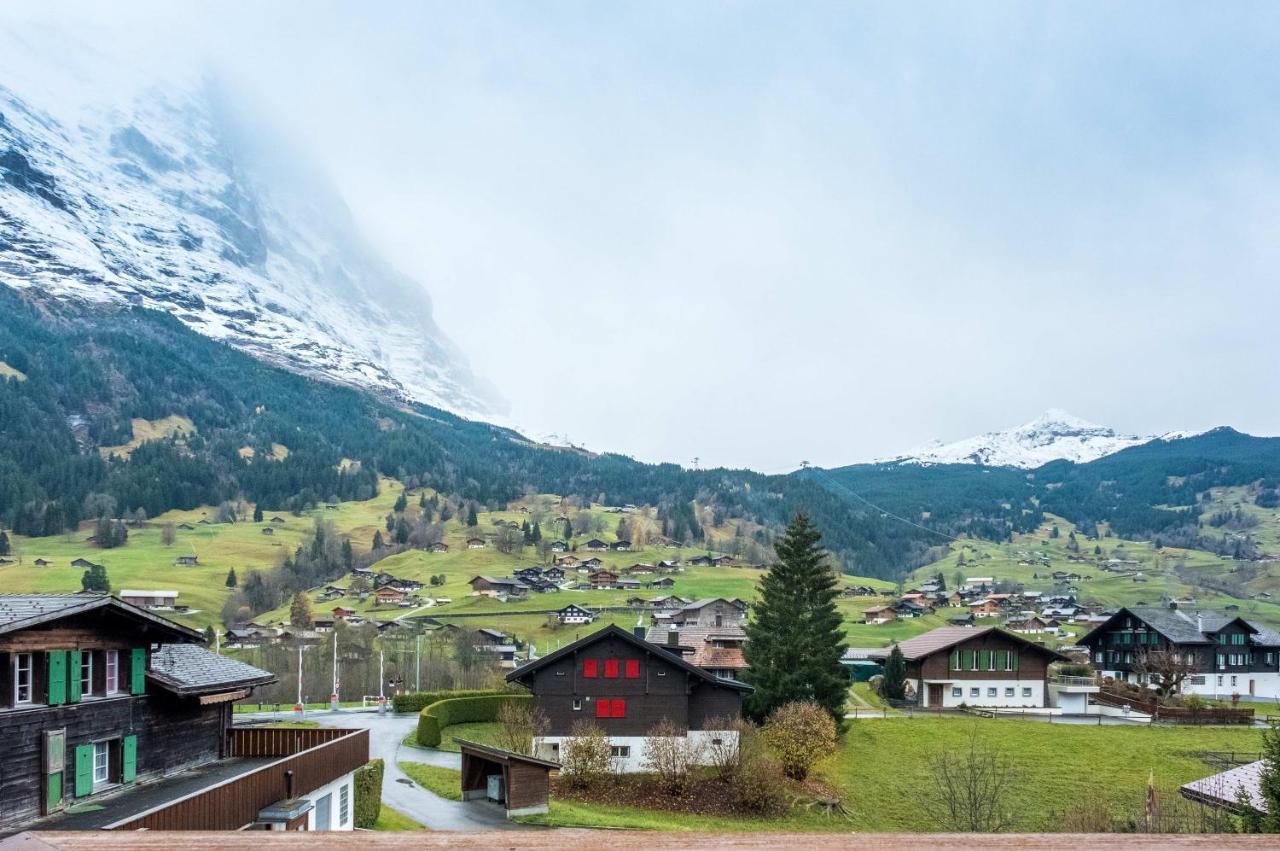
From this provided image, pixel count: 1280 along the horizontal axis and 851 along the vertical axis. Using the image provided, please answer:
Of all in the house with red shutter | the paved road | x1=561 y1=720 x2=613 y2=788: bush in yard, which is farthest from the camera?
the house with red shutter

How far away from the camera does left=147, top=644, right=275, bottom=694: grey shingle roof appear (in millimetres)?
25188

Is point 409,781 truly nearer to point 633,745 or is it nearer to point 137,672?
point 633,745

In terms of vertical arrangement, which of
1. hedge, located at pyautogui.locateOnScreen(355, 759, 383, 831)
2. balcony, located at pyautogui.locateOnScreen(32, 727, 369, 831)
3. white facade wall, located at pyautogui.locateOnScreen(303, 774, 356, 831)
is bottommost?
hedge, located at pyautogui.locateOnScreen(355, 759, 383, 831)

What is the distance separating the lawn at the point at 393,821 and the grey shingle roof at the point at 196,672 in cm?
675

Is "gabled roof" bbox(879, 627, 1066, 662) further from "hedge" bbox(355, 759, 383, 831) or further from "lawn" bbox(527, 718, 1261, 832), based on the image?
"hedge" bbox(355, 759, 383, 831)

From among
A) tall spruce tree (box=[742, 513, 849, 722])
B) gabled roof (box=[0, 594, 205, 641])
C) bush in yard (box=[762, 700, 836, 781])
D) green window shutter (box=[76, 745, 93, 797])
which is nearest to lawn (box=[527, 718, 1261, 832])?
bush in yard (box=[762, 700, 836, 781])

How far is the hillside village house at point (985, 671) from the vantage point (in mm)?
79438

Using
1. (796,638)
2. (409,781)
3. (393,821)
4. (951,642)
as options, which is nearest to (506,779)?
(393,821)

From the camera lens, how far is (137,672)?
78.8 ft

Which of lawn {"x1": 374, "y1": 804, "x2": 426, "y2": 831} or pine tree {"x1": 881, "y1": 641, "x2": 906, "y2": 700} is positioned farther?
pine tree {"x1": 881, "y1": 641, "x2": 906, "y2": 700}

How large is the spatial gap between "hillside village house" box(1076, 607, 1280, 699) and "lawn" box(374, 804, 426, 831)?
8009cm

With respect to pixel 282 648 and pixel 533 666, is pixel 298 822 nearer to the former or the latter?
pixel 533 666

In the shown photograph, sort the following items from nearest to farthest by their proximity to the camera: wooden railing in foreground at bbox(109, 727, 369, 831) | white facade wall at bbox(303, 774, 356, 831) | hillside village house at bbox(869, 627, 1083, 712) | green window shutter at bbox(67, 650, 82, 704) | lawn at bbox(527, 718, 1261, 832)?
wooden railing in foreground at bbox(109, 727, 369, 831) → green window shutter at bbox(67, 650, 82, 704) → white facade wall at bbox(303, 774, 356, 831) → lawn at bbox(527, 718, 1261, 832) → hillside village house at bbox(869, 627, 1083, 712)

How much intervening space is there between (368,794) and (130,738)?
10.2 m
